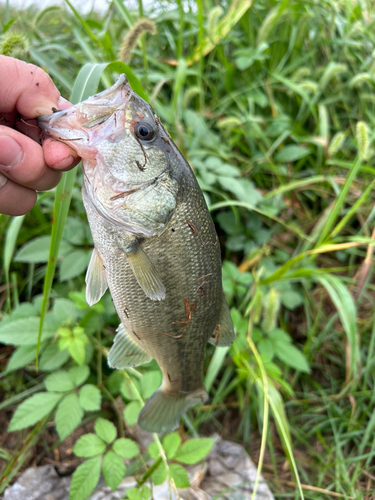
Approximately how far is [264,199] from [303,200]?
2.04 feet

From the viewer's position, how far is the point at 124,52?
1807mm

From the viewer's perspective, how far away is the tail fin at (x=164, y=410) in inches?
58.8

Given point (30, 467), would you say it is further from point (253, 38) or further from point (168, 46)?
point (253, 38)

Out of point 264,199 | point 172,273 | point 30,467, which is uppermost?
point 172,273

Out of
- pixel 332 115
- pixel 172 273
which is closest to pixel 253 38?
pixel 332 115

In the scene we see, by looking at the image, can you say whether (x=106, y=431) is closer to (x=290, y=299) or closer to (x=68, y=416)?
(x=68, y=416)

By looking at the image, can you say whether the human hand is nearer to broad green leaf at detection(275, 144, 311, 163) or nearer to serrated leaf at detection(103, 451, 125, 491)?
serrated leaf at detection(103, 451, 125, 491)

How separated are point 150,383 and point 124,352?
1.16ft

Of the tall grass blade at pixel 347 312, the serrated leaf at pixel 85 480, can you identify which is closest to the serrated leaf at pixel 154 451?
the serrated leaf at pixel 85 480

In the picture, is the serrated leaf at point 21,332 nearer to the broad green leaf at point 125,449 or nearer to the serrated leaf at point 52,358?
the serrated leaf at point 52,358

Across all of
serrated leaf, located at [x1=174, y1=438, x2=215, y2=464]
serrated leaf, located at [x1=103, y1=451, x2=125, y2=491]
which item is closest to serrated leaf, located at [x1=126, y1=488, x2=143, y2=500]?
serrated leaf, located at [x1=103, y1=451, x2=125, y2=491]

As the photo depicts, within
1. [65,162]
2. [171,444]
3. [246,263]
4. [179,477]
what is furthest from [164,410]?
[246,263]

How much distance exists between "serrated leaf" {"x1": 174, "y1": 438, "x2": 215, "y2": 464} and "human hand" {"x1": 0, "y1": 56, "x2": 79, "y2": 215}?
3.98 ft

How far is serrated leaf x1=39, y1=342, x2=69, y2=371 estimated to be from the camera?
183cm
